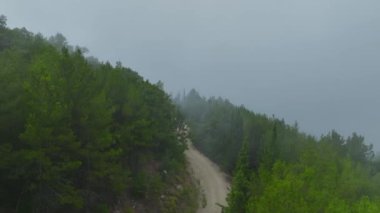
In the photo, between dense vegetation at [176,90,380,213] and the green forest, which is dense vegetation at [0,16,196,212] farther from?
dense vegetation at [176,90,380,213]

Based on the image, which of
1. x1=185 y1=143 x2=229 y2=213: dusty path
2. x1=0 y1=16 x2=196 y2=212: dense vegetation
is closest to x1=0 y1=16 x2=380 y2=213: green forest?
x1=0 y1=16 x2=196 y2=212: dense vegetation

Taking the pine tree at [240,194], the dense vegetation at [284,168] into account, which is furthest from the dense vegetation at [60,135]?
the dense vegetation at [284,168]

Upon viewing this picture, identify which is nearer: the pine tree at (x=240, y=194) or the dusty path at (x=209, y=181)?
the pine tree at (x=240, y=194)

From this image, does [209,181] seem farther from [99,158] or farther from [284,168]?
[99,158]

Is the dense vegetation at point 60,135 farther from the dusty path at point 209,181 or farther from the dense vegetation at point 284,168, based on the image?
the dusty path at point 209,181

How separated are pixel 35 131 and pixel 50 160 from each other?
254cm

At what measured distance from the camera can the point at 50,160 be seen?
2947 cm

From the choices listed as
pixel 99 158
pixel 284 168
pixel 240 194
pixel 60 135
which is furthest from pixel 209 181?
pixel 60 135

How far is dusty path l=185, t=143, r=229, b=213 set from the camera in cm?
5758

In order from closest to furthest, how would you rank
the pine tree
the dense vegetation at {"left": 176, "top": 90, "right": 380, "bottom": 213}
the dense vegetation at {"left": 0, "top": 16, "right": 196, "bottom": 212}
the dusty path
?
the dense vegetation at {"left": 176, "top": 90, "right": 380, "bottom": 213}
the dense vegetation at {"left": 0, "top": 16, "right": 196, "bottom": 212}
the pine tree
the dusty path

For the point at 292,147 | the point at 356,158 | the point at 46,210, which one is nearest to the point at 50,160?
the point at 46,210

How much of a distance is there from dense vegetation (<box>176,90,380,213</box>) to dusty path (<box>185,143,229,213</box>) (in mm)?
2416

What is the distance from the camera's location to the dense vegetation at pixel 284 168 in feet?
93.0

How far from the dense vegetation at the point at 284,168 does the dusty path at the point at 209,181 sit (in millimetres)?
2416
